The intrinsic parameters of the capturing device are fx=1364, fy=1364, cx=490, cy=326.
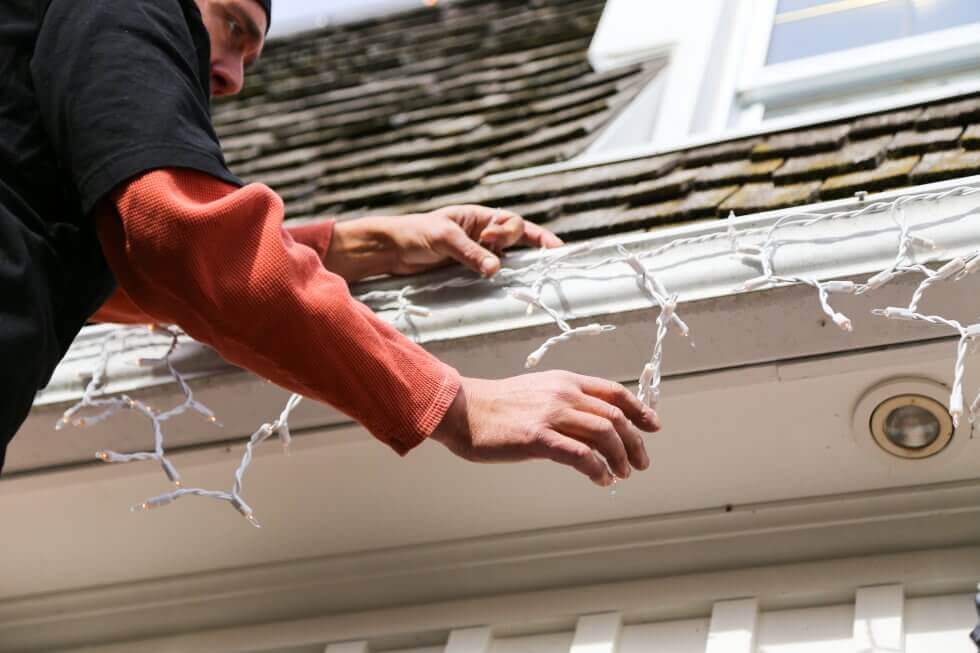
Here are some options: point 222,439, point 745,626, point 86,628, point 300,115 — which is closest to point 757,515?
point 745,626

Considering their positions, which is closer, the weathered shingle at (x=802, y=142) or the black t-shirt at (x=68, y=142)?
the black t-shirt at (x=68, y=142)

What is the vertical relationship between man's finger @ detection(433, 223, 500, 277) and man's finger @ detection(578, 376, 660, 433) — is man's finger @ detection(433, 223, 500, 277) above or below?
above

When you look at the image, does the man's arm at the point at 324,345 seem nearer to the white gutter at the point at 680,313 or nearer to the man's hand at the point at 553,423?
the man's hand at the point at 553,423

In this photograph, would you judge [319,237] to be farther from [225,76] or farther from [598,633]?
[598,633]

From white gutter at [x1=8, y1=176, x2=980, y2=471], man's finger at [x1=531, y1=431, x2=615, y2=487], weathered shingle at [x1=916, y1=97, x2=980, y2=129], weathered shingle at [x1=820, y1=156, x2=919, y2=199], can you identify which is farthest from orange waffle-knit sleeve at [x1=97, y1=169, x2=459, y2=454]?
weathered shingle at [x1=916, y1=97, x2=980, y2=129]

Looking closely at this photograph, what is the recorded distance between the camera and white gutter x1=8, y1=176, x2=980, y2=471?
6.84 feet

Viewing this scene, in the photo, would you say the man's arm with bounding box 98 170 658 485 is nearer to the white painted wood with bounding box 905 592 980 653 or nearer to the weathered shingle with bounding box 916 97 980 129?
the white painted wood with bounding box 905 592 980 653

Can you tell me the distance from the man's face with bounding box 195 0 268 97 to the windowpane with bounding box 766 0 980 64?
67.8 inches

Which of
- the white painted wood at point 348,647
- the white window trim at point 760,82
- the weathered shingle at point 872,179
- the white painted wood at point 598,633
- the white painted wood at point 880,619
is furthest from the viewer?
the white window trim at point 760,82

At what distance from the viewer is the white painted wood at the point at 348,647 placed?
8.61 feet

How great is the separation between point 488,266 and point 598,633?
2.25 ft

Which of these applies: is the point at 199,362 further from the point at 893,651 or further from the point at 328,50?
the point at 328,50

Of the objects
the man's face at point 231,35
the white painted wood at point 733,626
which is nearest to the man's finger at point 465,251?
the man's face at point 231,35

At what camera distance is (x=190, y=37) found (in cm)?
206
